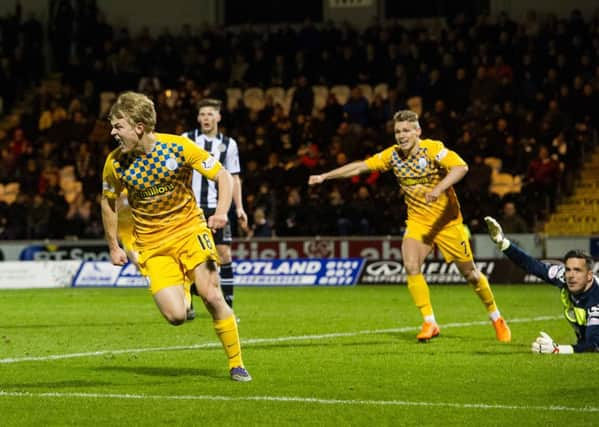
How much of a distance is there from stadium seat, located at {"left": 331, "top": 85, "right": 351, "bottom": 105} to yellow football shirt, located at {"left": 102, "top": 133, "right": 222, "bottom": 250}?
2069 centimetres

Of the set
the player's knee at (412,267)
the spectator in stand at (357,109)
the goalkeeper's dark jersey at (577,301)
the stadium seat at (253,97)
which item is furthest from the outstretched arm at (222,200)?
the stadium seat at (253,97)

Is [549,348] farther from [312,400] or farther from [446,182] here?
[312,400]

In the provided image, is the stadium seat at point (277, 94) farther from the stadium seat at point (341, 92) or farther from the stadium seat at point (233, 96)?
the stadium seat at point (341, 92)

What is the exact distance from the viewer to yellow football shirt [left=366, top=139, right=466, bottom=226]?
12484 millimetres

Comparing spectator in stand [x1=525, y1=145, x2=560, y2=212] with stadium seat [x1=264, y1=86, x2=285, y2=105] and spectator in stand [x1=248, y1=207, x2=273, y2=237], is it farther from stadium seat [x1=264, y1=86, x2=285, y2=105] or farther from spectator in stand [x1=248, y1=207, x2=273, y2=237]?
stadium seat [x1=264, y1=86, x2=285, y2=105]

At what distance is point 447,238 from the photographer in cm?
1264

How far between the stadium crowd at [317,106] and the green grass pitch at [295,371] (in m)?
8.89

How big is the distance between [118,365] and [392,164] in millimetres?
3838

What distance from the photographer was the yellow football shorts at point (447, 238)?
41.4 ft

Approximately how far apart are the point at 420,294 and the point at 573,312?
215cm

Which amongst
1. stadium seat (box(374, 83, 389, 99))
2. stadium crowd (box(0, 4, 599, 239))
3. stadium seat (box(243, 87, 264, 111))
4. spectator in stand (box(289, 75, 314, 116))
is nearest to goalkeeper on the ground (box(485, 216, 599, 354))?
stadium crowd (box(0, 4, 599, 239))

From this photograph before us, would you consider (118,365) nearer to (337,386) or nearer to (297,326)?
(337,386)

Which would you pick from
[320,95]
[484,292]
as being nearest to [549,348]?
[484,292]

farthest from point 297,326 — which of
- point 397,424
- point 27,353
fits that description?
point 397,424
